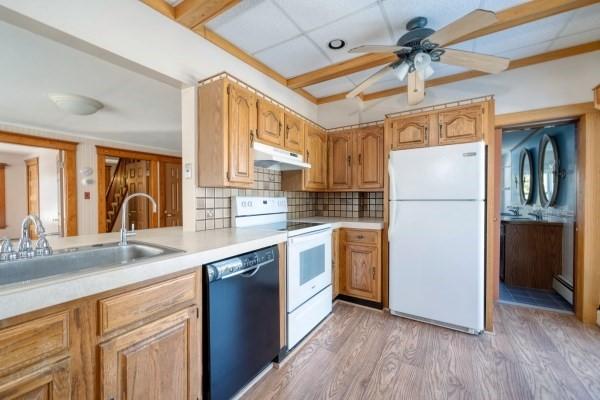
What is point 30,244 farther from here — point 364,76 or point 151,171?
point 151,171

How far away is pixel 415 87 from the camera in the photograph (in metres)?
2.06

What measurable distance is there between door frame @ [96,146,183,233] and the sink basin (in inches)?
125

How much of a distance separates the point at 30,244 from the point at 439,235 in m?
2.71

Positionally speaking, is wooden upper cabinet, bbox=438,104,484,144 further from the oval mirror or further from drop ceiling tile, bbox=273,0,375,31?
the oval mirror

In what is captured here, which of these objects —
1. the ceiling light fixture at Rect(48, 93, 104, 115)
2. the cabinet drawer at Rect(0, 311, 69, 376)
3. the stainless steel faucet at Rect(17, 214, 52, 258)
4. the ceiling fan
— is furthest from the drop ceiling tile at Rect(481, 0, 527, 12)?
the ceiling light fixture at Rect(48, 93, 104, 115)

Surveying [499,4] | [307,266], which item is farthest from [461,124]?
[307,266]

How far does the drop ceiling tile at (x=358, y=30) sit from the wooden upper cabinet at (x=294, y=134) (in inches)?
26.7

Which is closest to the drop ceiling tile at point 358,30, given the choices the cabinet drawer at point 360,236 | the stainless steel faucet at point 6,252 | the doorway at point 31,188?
the cabinet drawer at point 360,236

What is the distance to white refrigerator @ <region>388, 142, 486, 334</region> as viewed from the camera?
81.0 inches

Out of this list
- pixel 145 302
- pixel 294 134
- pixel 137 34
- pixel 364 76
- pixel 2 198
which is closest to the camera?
pixel 145 302

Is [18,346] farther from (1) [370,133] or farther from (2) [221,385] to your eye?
(1) [370,133]

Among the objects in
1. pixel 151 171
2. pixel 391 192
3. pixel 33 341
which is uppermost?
pixel 151 171

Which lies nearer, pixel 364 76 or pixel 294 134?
pixel 294 134

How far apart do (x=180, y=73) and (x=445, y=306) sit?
2859 mm
